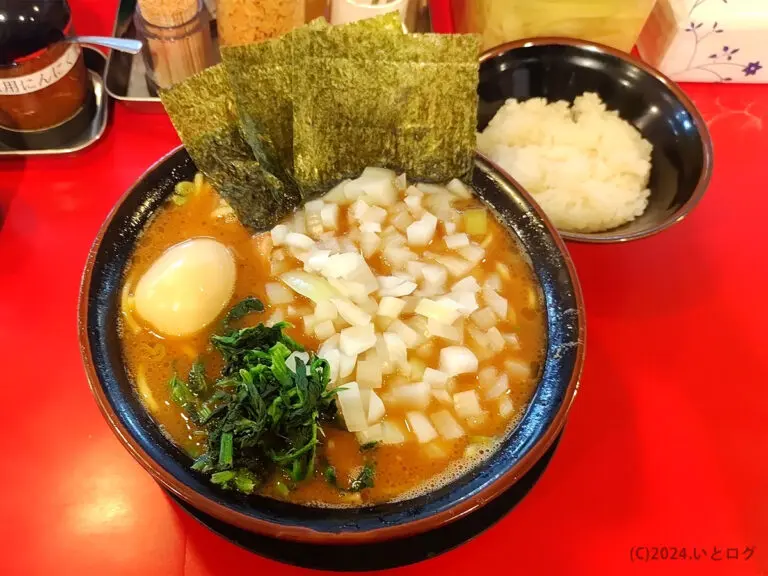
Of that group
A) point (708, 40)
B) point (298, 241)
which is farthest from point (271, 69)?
point (708, 40)

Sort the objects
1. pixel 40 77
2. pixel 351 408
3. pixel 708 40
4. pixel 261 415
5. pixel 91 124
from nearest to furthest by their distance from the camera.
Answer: pixel 261 415
pixel 351 408
pixel 40 77
pixel 91 124
pixel 708 40

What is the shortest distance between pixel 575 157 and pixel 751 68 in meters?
0.83

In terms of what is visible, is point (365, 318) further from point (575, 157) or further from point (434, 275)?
point (575, 157)

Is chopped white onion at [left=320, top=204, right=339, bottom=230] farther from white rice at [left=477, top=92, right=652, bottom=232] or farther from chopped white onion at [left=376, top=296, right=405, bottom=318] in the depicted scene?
white rice at [left=477, top=92, right=652, bottom=232]

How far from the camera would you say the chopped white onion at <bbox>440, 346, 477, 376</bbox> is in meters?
1.29

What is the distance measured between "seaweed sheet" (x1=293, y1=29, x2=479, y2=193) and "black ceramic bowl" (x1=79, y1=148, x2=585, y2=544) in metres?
0.12

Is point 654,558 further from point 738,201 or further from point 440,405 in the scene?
point 738,201

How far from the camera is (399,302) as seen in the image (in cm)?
134

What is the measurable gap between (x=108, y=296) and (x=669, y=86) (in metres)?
1.53

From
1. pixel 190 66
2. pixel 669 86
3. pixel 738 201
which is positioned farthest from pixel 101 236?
pixel 738 201

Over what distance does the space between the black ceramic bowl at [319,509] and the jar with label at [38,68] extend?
0.52 metres

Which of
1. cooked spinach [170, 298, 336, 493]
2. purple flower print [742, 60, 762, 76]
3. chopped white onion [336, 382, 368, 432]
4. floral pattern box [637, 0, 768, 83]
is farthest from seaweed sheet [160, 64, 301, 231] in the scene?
purple flower print [742, 60, 762, 76]

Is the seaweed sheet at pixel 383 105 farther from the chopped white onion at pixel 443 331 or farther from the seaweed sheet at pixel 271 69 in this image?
the chopped white onion at pixel 443 331

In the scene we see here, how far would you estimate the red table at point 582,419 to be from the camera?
1.29 m
